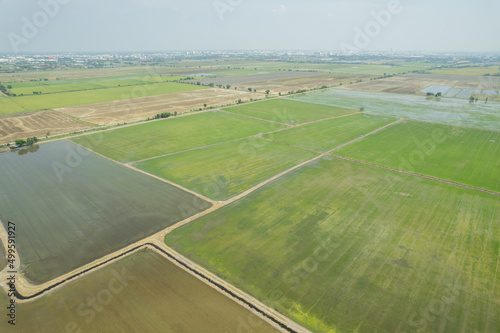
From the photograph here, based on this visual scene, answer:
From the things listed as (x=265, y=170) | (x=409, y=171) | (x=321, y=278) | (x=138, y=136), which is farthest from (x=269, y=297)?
(x=138, y=136)

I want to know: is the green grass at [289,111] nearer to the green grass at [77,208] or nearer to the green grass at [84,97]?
the green grass at [77,208]

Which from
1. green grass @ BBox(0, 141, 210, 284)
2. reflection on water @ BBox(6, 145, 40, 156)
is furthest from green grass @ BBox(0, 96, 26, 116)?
green grass @ BBox(0, 141, 210, 284)

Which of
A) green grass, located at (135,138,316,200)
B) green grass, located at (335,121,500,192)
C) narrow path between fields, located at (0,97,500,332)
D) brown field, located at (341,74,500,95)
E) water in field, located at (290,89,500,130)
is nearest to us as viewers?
narrow path between fields, located at (0,97,500,332)

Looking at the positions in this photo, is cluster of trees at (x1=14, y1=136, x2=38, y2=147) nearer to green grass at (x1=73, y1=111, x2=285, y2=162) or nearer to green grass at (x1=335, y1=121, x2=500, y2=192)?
green grass at (x1=73, y1=111, x2=285, y2=162)

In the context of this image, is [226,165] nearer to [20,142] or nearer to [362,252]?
[362,252]

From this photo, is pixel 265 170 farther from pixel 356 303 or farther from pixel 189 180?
pixel 356 303

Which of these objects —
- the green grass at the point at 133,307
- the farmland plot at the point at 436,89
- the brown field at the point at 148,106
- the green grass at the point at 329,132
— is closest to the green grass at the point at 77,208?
the green grass at the point at 133,307

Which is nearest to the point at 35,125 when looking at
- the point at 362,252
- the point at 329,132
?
the point at 329,132
